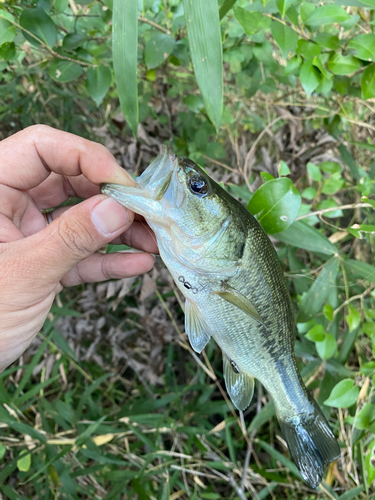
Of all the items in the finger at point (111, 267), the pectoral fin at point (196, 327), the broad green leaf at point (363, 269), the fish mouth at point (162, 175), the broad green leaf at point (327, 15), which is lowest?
the broad green leaf at point (363, 269)

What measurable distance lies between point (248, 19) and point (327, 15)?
0.28m

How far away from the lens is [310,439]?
1.35 m

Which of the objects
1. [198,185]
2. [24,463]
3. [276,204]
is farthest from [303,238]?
[24,463]

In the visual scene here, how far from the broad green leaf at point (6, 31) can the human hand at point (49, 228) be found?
318mm

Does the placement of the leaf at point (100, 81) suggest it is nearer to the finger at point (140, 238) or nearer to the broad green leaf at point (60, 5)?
the broad green leaf at point (60, 5)

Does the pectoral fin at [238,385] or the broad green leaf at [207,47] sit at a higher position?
the broad green leaf at [207,47]

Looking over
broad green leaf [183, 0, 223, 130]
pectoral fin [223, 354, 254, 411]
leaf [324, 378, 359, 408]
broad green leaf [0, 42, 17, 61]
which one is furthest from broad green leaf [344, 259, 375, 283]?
broad green leaf [0, 42, 17, 61]

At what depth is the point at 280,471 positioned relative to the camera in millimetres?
2068

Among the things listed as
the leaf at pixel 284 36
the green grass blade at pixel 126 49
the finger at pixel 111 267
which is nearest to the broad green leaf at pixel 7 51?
the green grass blade at pixel 126 49

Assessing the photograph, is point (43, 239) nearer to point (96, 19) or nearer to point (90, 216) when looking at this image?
point (90, 216)

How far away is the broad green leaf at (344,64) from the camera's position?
3.92 feet

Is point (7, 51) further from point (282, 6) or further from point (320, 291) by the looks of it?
point (320, 291)

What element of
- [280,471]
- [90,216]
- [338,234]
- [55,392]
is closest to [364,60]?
[338,234]

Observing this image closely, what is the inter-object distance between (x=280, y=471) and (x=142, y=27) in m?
2.75
